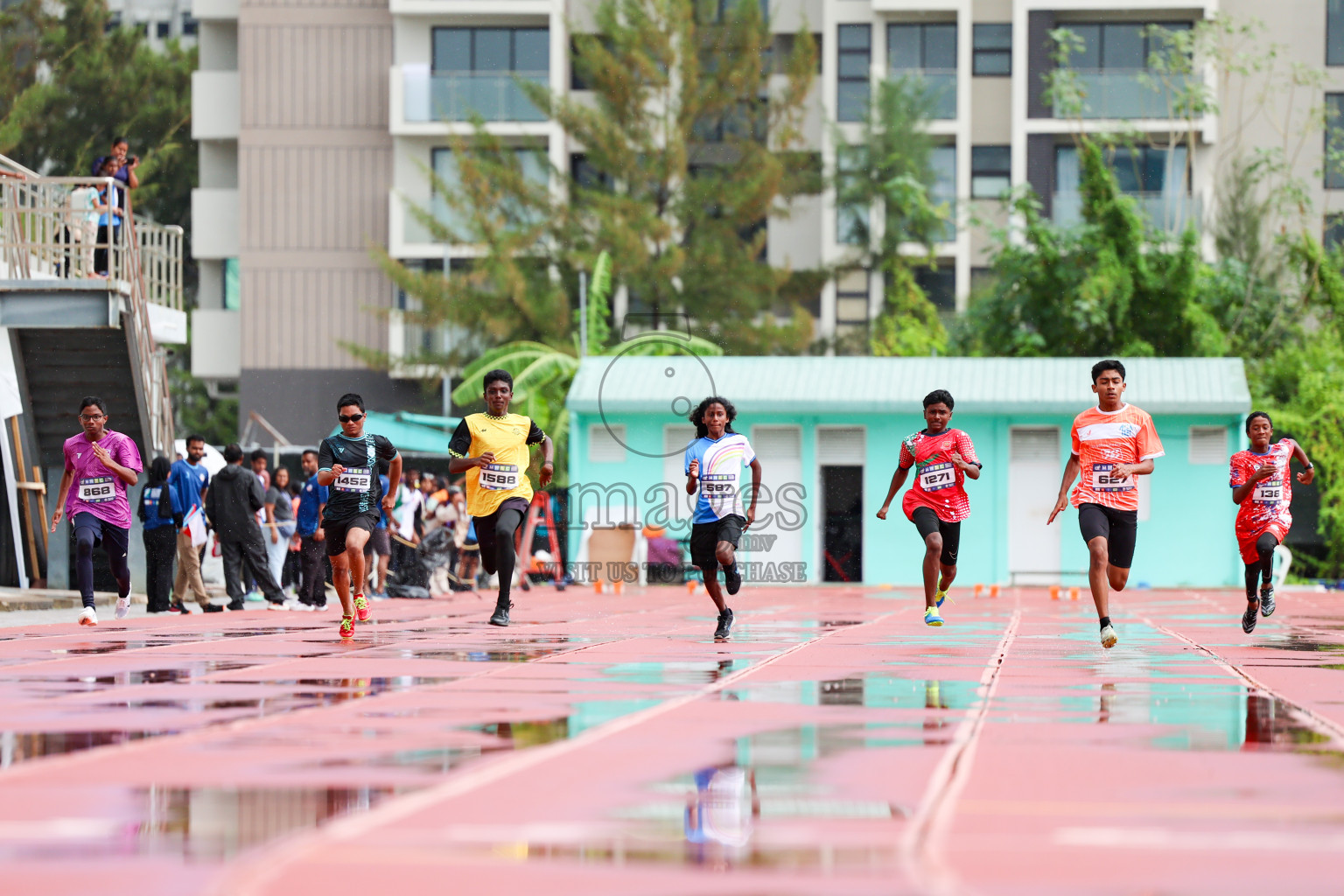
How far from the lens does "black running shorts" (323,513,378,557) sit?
13.8 meters

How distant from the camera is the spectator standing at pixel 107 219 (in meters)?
21.6

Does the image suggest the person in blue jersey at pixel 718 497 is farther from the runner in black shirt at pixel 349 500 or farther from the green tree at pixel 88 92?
the green tree at pixel 88 92

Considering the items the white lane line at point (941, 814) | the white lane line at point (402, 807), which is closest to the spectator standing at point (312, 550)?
the white lane line at point (402, 807)

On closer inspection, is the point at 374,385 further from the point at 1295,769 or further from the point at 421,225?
the point at 1295,769

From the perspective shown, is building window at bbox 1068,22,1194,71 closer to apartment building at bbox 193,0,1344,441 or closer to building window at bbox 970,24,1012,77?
apartment building at bbox 193,0,1344,441

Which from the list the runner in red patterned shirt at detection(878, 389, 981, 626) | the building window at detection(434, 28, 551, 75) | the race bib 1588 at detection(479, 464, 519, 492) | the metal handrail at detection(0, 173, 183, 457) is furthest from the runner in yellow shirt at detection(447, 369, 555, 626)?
the building window at detection(434, 28, 551, 75)

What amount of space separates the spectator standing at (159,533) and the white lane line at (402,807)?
10.6 metres

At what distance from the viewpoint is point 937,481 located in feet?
49.1

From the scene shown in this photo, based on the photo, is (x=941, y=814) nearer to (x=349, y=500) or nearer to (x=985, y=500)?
(x=349, y=500)

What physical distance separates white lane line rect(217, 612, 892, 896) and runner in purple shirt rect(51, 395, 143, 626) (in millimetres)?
8234

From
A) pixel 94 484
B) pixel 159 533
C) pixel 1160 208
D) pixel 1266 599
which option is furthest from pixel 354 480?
pixel 1160 208

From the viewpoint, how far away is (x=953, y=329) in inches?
1625

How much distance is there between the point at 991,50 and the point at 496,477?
115ft

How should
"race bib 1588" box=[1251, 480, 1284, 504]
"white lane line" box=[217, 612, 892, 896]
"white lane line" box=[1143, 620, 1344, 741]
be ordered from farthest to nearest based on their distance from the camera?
"race bib 1588" box=[1251, 480, 1284, 504]
"white lane line" box=[1143, 620, 1344, 741]
"white lane line" box=[217, 612, 892, 896]
